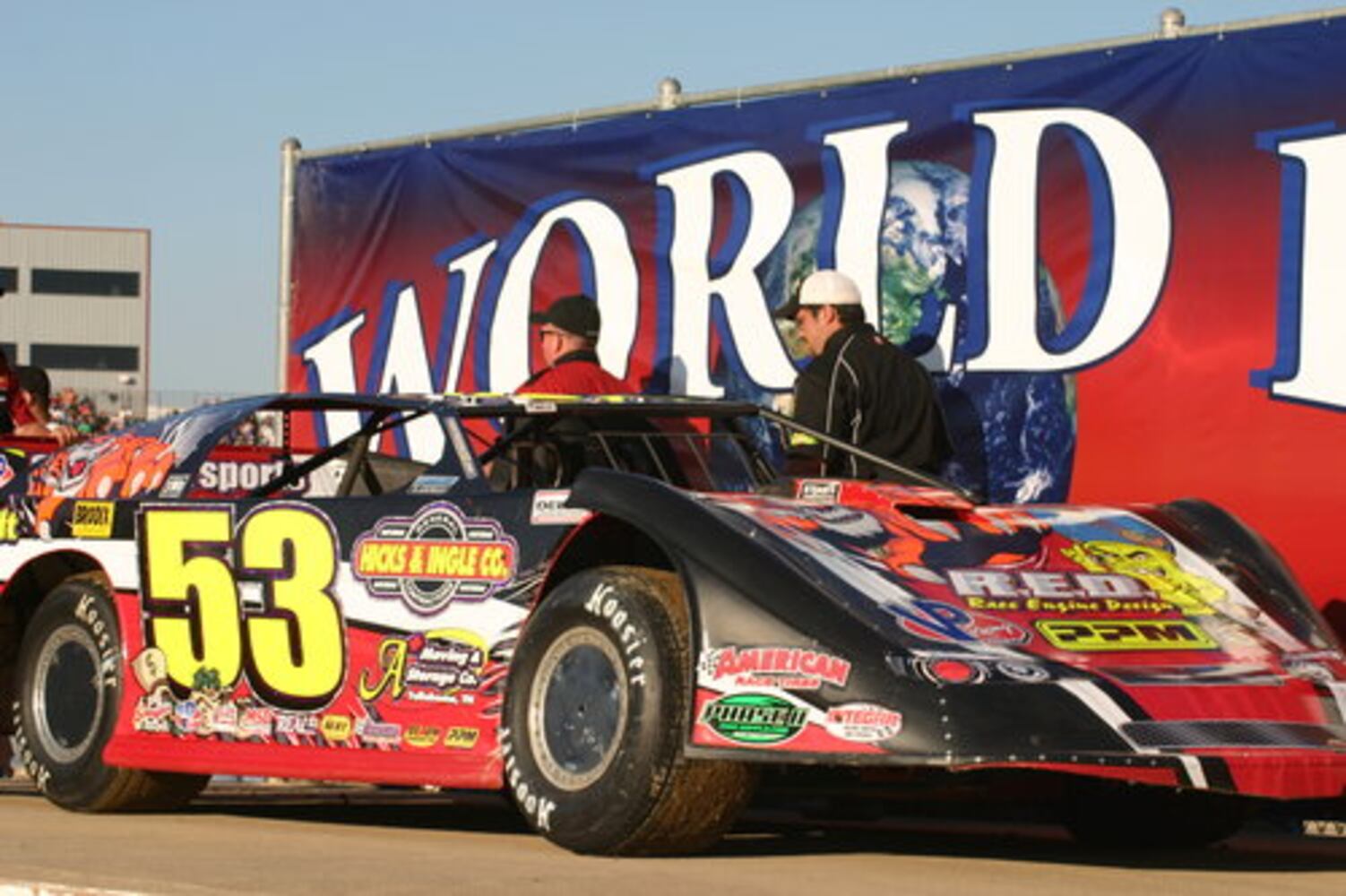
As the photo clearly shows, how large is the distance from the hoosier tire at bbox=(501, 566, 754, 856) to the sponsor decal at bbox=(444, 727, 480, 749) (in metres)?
0.18

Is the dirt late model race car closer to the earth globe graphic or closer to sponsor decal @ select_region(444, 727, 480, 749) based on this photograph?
sponsor decal @ select_region(444, 727, 480, 749)

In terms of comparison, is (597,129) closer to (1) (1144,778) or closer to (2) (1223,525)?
(2) (1223,525)

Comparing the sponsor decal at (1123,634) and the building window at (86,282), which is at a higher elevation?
the building window at (86,282)

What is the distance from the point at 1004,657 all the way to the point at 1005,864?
68cm

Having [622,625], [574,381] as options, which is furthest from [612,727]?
[574,381]

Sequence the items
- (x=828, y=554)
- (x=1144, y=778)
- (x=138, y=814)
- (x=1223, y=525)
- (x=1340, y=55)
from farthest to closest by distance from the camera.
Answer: (x=1340, y=55), (x=138, y=814), (x=1223, y=525), (x=828, y=554), (x=1144, y=778)

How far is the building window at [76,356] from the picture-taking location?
9300 centimetres

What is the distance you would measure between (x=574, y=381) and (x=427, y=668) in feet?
8.39

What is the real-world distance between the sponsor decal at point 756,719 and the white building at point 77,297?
86.7 m

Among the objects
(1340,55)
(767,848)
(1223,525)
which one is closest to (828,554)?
(767,848)

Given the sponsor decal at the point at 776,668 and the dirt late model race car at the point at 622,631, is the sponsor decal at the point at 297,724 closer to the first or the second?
the dirt late model race car at the point at 622,631

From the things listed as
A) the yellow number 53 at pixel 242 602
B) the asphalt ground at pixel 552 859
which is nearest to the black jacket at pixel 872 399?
the asphalt ground at pixel 552 859

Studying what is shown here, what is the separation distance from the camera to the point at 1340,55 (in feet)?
30.8

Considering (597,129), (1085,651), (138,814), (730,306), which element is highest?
(597,129)
